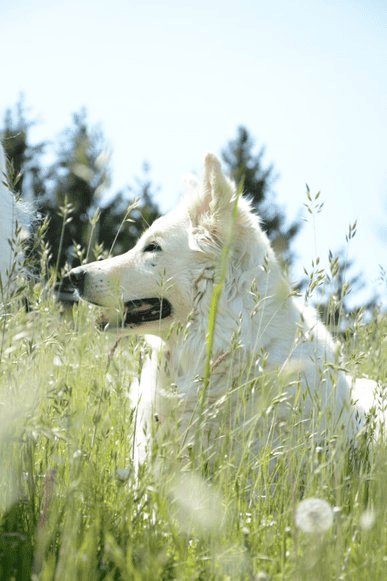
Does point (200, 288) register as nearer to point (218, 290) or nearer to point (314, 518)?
point (218, 290)

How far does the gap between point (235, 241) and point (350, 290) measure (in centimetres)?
113

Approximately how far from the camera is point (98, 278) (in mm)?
3424

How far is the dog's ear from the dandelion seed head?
1900 mm

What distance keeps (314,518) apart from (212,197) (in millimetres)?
2242

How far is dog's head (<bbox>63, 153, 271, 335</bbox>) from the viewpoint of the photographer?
11.1ft

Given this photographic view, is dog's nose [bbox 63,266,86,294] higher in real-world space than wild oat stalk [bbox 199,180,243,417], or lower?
higher

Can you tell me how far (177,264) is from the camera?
3.52 meters

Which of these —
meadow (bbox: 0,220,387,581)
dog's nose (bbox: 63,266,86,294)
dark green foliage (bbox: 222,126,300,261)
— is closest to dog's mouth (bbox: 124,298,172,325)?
dog's nose (bbox: 63,266,86,294)

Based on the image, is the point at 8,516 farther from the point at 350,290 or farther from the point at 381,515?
the point at 350,290

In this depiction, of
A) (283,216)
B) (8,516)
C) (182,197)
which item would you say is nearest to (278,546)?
(8,516)

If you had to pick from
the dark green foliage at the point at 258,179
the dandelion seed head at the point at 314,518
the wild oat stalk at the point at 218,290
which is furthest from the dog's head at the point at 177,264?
the dark green foliage at the point at 258,179

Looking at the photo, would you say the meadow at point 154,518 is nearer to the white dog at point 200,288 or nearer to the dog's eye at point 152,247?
the white dog at point 200,288

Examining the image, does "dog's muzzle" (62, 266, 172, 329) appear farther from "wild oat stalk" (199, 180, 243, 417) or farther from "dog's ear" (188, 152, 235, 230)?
"wild oat stalk" (199, 180, 243, 417)

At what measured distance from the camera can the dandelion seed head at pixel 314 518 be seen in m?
1.23
